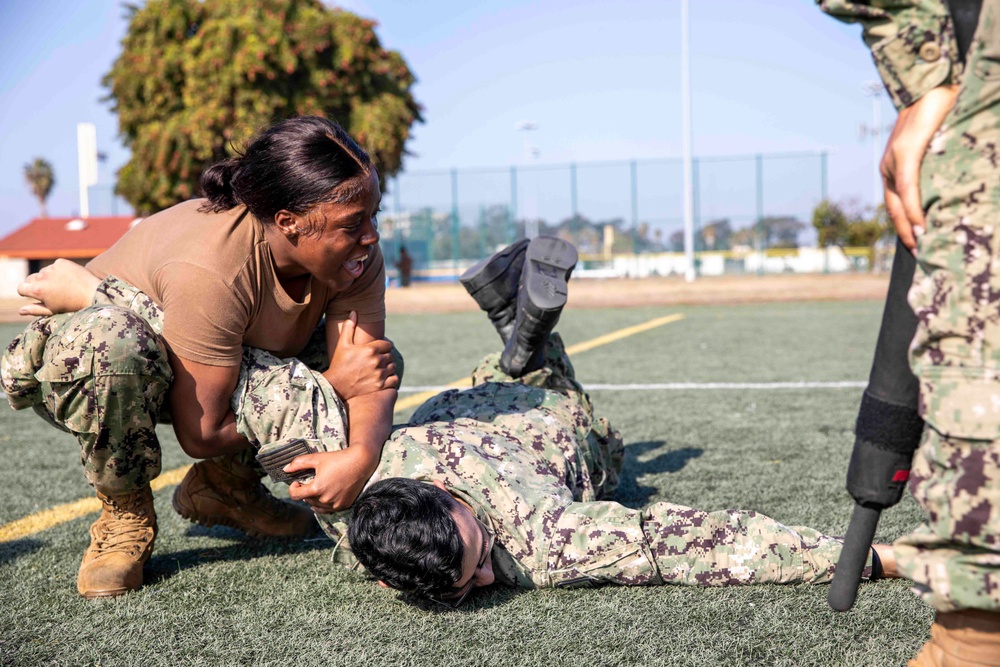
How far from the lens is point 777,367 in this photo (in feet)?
22.8

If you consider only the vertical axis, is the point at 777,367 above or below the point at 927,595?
below

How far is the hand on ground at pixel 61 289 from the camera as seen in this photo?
2.73m

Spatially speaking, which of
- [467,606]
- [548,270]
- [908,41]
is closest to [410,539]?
[467,606]

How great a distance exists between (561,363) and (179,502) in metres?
1.35

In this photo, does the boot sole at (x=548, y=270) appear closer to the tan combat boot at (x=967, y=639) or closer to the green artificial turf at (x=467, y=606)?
the green artificial turf at (x=467, y=606)

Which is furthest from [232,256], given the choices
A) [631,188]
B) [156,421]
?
[631,188]

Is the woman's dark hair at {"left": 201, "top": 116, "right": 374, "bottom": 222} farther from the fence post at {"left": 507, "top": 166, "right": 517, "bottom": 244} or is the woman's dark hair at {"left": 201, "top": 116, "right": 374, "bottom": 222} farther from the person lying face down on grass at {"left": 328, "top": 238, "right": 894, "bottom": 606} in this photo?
the fence post at {"left": 507, "top": 166, "right": 517, "bottom": 244}

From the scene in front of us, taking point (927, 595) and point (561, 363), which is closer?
point (927, 595)

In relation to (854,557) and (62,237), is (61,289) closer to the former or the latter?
(854,557)

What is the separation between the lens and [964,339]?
1.27 m

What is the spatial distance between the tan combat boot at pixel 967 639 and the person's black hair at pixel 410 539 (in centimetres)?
103

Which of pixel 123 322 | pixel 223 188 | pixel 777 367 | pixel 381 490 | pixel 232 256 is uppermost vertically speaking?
pixel 223 188

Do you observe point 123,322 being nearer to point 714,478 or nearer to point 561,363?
point 561,363

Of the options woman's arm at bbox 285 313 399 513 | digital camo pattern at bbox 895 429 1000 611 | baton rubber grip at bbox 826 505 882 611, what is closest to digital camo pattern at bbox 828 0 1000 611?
digital camo pattern at bbox 895 429 1000 611
